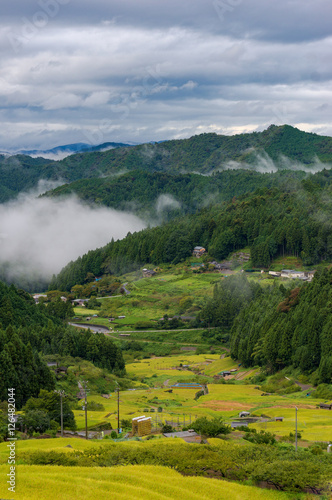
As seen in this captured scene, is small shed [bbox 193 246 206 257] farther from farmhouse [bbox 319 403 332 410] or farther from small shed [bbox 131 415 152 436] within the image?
small shed [bbox 131 415 152 436]

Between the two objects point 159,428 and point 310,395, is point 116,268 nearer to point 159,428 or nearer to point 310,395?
point 310,395

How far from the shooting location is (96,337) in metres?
89.4

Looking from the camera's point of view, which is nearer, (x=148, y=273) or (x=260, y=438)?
(x=260, y=438)

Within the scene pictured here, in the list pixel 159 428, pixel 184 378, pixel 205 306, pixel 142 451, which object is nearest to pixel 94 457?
pixel 142 451

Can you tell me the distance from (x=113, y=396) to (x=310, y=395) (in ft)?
74.0

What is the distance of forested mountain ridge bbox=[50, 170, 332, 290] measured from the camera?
501ft

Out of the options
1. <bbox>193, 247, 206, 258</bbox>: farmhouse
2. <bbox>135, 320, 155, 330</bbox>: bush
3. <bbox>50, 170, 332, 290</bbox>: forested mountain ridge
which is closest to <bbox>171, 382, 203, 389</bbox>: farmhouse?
<bbox>135, 320, 155, 330</bbox>: bush

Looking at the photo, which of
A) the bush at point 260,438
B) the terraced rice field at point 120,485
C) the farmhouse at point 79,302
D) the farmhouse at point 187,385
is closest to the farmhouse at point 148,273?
the farmhouse at point 79,302

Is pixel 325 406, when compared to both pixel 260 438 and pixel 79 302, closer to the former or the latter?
pixel 260 438

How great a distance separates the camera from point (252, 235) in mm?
170250

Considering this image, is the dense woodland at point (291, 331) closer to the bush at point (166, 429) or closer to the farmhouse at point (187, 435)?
the bush at point (166, 429)

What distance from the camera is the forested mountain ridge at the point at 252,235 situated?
153 m

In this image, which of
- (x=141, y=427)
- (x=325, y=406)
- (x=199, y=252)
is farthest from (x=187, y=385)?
(x=199, y=252)

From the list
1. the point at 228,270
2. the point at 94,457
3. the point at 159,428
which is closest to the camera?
the point at 94,457
